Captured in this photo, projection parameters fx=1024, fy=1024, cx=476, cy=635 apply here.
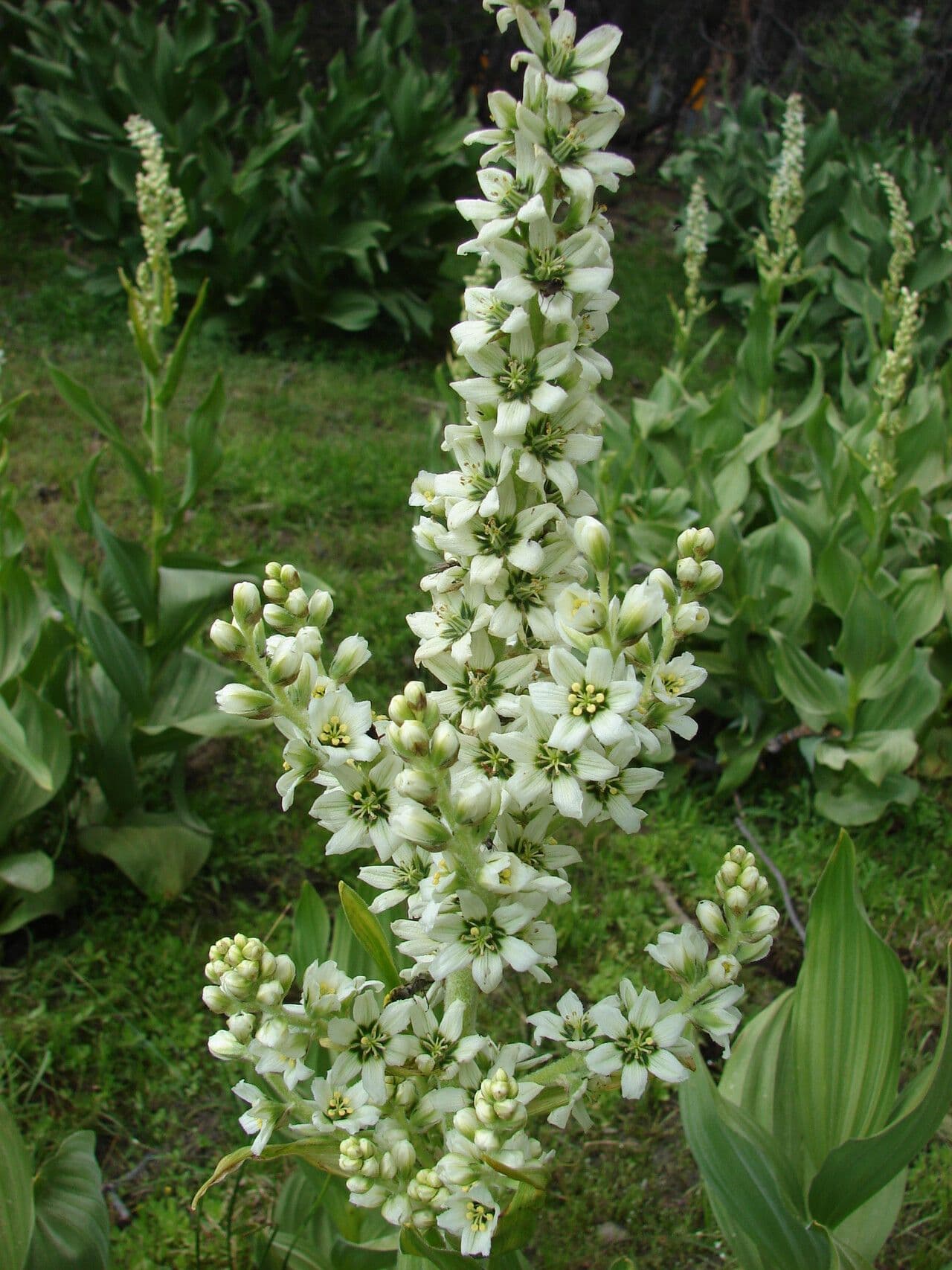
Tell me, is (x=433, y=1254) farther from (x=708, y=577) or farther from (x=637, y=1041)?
(x=708, y=577)

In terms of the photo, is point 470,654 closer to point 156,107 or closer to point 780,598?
point 780,598

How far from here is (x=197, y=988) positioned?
2.62 m

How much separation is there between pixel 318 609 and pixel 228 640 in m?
0.14

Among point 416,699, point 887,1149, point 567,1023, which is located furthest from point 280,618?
point 887,1149

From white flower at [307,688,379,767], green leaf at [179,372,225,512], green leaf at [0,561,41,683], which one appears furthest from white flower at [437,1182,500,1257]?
green leaf at [179,372,225,512]

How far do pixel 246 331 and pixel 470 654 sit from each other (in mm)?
6135

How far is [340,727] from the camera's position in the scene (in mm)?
1148

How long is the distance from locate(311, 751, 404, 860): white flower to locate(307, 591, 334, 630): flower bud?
0.65ft

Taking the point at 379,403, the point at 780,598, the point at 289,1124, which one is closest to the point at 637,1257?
the point at 289,1124

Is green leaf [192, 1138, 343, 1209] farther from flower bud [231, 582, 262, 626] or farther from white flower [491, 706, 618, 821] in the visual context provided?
flower bud [231, 582, 262, 626]

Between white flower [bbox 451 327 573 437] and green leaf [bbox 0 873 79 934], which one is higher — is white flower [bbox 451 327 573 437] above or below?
above

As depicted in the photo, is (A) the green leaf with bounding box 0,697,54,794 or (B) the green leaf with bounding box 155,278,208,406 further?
(B) the green leaf with bounding box 155,278,208,406

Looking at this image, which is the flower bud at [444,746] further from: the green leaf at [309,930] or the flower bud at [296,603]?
the green leaf at [309,930]

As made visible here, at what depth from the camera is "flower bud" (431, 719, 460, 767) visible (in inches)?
39.3
